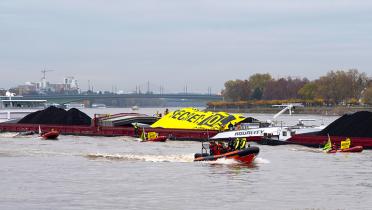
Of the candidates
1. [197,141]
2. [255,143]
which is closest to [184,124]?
[197,141]

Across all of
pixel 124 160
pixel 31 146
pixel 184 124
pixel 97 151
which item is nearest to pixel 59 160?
pixel 124 160

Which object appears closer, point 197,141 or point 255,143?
point 255,143

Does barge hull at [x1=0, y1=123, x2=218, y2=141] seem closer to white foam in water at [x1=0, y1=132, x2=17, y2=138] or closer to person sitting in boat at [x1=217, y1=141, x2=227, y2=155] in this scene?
white foam in water at [x1=0, y1=132, x2=17, y2=138]

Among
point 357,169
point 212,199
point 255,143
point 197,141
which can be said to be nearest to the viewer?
point 212,199

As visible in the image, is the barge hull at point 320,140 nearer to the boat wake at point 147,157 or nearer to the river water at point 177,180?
the river water at point 177,180

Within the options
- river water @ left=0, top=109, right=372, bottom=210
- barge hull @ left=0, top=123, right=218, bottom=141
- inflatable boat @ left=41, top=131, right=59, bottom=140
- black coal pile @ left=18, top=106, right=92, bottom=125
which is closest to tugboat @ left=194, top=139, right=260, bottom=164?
river water @ left=0, top=109, right=372, bottom=210

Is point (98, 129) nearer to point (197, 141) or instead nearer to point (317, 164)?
point (197, 141)

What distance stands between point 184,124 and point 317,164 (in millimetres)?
35476

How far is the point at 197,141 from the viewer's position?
3214 inches

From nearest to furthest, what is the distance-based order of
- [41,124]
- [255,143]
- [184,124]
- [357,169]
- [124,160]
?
[357,169] → [124,160] → [255,143] → [184,124] → [41,124]

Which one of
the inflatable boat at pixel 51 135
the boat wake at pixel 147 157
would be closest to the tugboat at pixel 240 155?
the boat wake at pixel 147 157

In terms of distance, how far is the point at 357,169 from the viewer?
53.8 meters

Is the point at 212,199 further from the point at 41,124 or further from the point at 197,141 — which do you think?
the point at 41,124

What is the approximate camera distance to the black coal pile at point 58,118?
347ft
